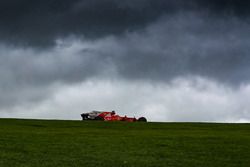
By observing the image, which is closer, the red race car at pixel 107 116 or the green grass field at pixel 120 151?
the green grass field at pixel 120 151

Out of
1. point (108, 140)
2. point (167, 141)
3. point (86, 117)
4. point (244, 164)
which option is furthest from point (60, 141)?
point (86, 117)

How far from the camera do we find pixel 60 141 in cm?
3017

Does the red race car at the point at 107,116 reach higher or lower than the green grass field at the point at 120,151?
higher

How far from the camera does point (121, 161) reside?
2348cm

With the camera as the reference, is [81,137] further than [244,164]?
Yes

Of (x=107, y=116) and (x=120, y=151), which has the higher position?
(x=107, y=116)

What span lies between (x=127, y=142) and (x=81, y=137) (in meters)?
3.92

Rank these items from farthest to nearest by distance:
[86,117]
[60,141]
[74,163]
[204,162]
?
1. [86,117]
2. [60,141]
3. [204,162]
4. [74,163]

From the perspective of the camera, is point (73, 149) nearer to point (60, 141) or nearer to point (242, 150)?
point (60, 141)

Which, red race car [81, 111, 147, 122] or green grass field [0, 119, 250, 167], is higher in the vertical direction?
red race car [81, 111, 147, 122]

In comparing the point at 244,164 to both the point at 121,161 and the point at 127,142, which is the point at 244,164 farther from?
the point at 127,142

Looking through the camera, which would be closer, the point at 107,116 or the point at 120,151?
the point at 120,151

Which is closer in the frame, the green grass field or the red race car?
the green grass field


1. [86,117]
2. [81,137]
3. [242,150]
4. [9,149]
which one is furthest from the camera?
[86,117]
